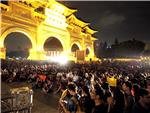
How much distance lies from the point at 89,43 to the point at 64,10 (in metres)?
12.2

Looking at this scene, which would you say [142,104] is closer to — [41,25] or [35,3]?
[41,25]

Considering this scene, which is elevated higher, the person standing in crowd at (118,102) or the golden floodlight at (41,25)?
the golden floodlight at (41,25)

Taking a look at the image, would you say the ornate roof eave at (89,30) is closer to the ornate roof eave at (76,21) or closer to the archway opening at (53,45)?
the ornate roof eave at (76,21)

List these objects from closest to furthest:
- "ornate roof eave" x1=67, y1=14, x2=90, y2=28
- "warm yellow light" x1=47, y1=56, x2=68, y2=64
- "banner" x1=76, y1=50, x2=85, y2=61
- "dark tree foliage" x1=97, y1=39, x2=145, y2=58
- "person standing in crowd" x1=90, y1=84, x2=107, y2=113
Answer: "person standing in crowd" x1=90, y1=84, x2=107, y2=113, "banner" x1=76, y1=50, x2=85, y2=61, "warm yellow light" x1=47, y1=56, x2=68, y2=64, "ornate roof eave" x1=67, y1=14, x2=90, y2=28, "dark tree foliage" x1=97, y1=39, x2=145, y2=58

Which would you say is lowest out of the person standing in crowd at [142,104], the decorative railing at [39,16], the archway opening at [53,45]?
the person standing in crowd at [142,104]

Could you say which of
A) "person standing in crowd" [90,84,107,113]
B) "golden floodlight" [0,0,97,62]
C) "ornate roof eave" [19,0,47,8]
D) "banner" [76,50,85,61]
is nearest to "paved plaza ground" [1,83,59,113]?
"person standing in crowd" [90,84,107,113]

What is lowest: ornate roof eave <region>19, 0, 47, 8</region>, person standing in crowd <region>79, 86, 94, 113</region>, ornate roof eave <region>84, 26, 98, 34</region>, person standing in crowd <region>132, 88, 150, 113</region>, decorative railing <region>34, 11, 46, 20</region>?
person standing in crowd <region>79, 86, 94, 113</region>

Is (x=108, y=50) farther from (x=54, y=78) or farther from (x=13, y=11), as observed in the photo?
(x=54, y=78)

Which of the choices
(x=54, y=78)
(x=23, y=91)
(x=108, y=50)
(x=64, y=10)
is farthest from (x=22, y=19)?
(x=108, y=50)

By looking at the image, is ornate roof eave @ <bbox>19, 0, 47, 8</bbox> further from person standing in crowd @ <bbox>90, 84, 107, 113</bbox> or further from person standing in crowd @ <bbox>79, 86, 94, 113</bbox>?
person standing in crowd @ <bbox>90, 84, 107, 113</bbox>

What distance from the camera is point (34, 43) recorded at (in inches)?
1073

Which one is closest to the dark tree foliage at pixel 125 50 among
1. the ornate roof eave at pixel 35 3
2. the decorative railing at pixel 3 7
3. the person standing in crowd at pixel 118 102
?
the ornate roof eave at pixel 35 3

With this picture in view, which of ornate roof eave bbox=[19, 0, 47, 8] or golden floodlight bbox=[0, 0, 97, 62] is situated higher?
ornate roof eave bbox=[19, 0, 47, 8]

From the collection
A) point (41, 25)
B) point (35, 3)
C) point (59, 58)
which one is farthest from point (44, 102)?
point (59, 58)
